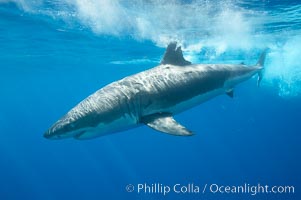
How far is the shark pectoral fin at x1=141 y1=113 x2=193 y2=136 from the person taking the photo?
6.07 m

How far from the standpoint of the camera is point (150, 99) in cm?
734

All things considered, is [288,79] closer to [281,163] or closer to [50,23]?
[281,163]

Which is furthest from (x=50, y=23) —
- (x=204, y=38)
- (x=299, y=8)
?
(x=299, y=8)

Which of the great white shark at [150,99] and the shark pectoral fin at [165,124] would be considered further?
the great white shark at [150,99]

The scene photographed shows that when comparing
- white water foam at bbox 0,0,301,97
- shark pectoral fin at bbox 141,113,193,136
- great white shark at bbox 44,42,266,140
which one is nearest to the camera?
shark pectoral fin at bbox 141,113,193,136

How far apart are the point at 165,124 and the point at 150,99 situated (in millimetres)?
1014

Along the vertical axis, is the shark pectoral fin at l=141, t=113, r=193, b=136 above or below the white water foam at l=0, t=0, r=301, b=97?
below

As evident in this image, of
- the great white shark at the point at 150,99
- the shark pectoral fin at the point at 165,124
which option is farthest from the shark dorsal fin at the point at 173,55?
the shark pectoral fin at the point at 165,124

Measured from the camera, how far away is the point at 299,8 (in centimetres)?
1609

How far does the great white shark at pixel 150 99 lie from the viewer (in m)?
6.38

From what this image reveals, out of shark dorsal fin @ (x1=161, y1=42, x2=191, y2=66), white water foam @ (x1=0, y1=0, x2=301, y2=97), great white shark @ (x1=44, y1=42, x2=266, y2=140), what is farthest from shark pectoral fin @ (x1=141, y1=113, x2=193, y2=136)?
white water foam @ (x1=0, y1=0, x2=301, y2=97)

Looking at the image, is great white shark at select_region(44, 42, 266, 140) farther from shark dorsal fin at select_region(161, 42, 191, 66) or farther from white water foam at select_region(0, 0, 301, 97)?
white water foam at select_region(0, 0, 301, 97)

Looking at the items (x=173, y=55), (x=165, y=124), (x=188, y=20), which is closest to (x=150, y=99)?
(x=165, y=124)

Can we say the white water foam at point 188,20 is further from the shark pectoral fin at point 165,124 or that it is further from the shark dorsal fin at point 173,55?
the shark pectoral fin at point 165,124
